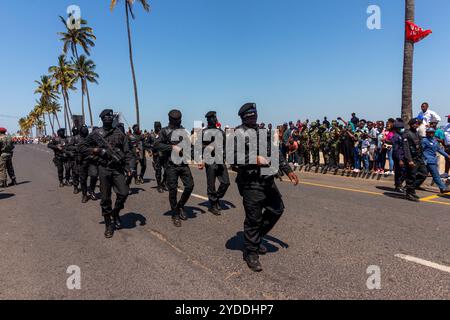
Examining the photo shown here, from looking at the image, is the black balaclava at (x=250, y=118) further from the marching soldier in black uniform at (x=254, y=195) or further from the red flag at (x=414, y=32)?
the red flag at (x=414, y=32)

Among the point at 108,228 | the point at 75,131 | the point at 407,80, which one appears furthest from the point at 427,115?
the point at 75,131

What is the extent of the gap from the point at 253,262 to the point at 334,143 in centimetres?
967

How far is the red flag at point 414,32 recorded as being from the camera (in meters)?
10.1

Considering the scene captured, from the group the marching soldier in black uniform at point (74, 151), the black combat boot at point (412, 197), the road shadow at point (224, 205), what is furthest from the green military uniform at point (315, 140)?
the marching soldier in black uniform at point (74, 151)

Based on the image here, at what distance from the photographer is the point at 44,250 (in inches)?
167

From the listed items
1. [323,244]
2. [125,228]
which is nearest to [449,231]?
[323,244]

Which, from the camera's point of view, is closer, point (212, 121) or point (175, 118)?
point (175, 118)

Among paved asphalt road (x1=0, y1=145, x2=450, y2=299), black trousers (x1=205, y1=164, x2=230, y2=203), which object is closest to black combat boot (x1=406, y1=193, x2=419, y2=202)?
paved asphalt road (x1=0, y1=145, x2=450, y2=299)

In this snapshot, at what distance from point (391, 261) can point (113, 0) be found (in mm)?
29091

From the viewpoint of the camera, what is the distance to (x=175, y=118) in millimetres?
5398

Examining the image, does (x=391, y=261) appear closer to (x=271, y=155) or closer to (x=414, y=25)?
(x=271, y=155)

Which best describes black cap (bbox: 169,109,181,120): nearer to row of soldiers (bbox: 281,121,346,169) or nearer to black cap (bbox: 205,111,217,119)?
black cap (bbox: 205,111,217,119)

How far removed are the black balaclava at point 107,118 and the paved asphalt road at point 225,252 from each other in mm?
1771

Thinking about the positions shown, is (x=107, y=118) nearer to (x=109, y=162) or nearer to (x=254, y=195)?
(x=109, y=162)
